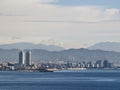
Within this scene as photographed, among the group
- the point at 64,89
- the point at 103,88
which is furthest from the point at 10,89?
the point at 103,88

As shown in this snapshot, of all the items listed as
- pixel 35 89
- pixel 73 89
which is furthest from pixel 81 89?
pixel 35 89

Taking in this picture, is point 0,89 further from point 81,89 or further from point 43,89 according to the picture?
point 81,89

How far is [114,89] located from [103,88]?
5.66m

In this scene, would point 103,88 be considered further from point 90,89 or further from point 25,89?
point 25,89

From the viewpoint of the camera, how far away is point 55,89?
154 metres

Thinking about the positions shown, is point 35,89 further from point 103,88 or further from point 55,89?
point 103,88

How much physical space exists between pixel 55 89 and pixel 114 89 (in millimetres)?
14991

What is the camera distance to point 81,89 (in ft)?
506

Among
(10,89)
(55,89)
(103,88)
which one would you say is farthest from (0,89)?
(103,88)

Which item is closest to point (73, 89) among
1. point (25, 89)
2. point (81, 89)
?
point (81, 89)

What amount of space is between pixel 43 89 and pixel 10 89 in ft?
27.6

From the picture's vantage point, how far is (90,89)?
153 metres

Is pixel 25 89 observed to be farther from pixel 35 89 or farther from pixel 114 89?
pixel 114 89

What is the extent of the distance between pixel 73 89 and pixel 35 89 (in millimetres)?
9704
